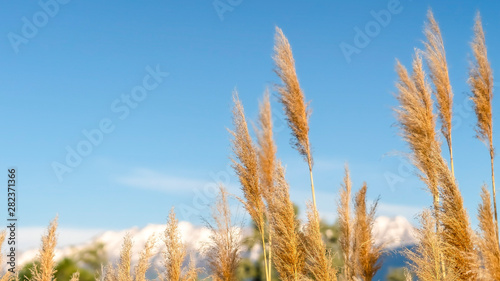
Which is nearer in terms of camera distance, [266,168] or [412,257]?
[412,257]

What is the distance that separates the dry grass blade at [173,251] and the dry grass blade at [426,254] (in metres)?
4.37

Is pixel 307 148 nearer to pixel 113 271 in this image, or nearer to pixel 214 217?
pixel 214 217

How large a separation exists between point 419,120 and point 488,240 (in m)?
2.61

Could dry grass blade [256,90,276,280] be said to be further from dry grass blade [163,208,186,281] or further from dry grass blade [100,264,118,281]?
dry grass blade [100,264,118,281]

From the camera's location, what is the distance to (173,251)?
8883mm

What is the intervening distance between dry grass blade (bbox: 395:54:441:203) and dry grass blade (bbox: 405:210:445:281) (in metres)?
0.37

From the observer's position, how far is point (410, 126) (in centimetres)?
693

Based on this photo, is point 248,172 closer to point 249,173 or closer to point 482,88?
point 249,173

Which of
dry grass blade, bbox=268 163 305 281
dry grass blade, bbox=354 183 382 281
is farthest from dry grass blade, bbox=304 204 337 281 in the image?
dry grass blade, bbox=354 183 382 281

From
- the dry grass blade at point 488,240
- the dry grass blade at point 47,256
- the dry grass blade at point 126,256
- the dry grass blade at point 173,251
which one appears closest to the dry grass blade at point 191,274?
the dry grass blade at point 173,251

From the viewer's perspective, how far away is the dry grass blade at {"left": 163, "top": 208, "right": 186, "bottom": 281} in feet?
28.9

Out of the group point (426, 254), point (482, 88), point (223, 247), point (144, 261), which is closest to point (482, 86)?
point (482, 88)

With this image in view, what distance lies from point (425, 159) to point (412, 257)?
4.58ft

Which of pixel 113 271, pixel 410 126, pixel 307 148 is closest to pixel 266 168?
pixel 307 148
